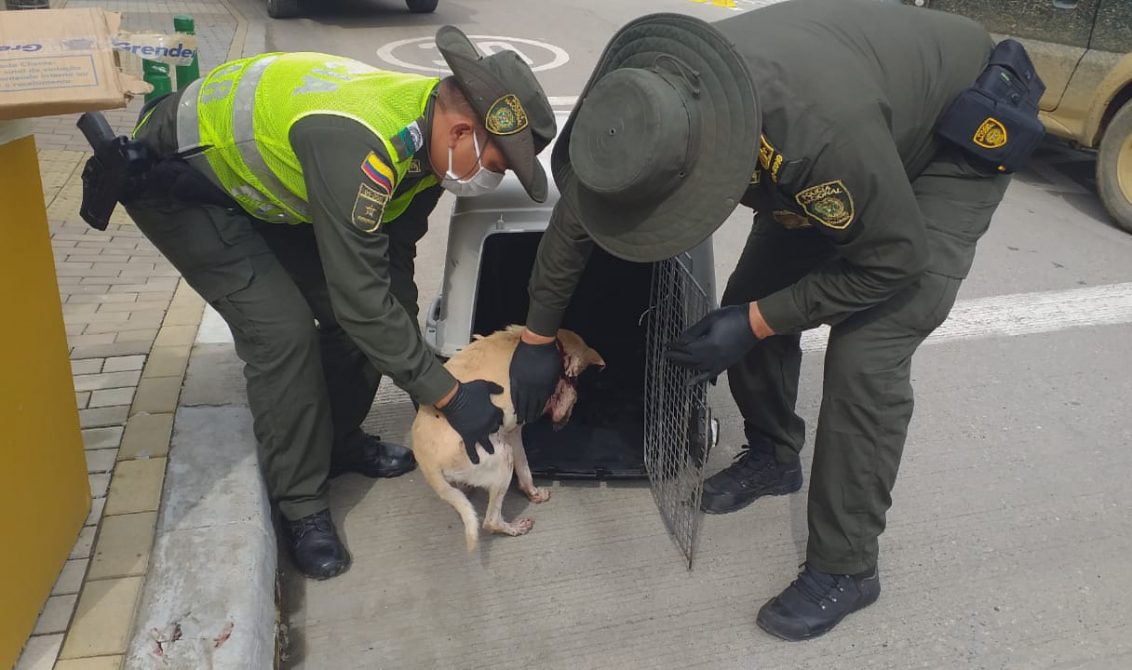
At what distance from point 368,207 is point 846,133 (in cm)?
119

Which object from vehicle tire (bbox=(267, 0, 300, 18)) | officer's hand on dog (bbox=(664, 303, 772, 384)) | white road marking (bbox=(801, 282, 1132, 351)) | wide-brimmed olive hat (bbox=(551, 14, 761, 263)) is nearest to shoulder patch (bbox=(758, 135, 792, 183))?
wide-brimmed olive hat (bbox=(551, 14, 761, 263))

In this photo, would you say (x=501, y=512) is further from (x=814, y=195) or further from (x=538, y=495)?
(x=814, y=195)

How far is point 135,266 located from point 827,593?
147 inches

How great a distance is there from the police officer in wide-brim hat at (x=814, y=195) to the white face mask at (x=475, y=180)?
0.21 metres

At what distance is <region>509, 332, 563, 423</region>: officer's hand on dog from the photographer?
2.57 meters

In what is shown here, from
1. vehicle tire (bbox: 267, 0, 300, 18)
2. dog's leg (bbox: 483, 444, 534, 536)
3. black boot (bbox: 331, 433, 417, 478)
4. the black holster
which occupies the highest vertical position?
the black holster

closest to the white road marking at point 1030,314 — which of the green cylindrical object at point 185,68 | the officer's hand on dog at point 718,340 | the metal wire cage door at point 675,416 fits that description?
the metal wire cage door at point 675,416

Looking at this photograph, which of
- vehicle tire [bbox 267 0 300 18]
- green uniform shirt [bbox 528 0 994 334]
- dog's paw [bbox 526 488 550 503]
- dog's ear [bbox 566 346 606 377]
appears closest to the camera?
green uniform shirt [bbox 528 0 994 334]

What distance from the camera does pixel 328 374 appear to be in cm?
293

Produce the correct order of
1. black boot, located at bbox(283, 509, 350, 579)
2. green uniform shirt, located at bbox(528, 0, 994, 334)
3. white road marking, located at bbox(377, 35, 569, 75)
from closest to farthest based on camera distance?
green uniform shirt, located at bbox(528, 0, 994, 334) < black boot, located at bbox(283, 509, 350, 579) < white road marking, located at bbox(377, 35, 569, 75)

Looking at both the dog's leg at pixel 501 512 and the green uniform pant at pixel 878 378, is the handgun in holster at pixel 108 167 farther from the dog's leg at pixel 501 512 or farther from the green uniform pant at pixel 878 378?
Answer: the green uniform pant at pixel 878 378

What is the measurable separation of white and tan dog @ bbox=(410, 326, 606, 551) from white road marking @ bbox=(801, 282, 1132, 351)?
1.77m

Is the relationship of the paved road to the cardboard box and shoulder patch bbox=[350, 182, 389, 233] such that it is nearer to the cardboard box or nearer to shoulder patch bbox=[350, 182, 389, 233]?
shoulder patch bbox=[350, 182, 389, 233]

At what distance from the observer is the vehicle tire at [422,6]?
39.3 ft
